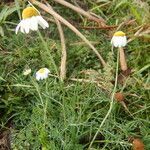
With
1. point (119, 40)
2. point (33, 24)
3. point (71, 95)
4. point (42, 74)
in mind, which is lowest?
point (71, 95)

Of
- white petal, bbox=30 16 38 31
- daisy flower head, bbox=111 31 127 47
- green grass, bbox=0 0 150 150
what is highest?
white petal, bbox=30 16 38 31

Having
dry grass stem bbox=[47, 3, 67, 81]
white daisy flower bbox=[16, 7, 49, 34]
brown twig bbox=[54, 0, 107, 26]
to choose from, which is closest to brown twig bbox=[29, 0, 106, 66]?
dry grass stem bbox=[47, 3, 67, 81]

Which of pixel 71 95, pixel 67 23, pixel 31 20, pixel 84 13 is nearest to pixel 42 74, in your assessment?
pixel 71 95

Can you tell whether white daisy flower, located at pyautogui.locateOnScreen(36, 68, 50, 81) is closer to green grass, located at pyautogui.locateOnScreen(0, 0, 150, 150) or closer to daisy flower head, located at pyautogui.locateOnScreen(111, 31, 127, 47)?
green grass, located at pyautogui.locateOnScreen(0, 0, 150, 150)

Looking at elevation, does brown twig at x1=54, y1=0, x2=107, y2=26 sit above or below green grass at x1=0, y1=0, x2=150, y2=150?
above

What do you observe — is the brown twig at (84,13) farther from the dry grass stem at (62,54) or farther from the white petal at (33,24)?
the white petal at (33,24)

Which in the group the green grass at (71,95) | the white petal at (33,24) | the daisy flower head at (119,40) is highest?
the white petal at (33,24)

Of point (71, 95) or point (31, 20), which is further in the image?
point (71, 95)

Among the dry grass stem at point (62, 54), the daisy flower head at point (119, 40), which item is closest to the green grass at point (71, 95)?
the dry grass stem at point (62, 54)

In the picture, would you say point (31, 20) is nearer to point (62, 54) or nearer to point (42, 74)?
point (42, 74)
